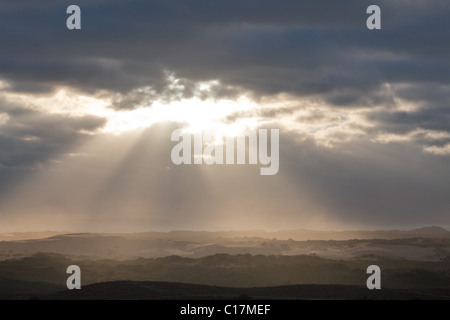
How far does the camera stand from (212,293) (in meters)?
74.6

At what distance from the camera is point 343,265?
142m

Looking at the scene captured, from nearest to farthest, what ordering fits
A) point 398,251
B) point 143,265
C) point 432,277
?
point 432,277, point 143,265, point 398,251

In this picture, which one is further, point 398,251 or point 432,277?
point 398,251

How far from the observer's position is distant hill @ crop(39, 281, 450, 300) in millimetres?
71438

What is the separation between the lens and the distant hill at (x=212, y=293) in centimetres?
7144
